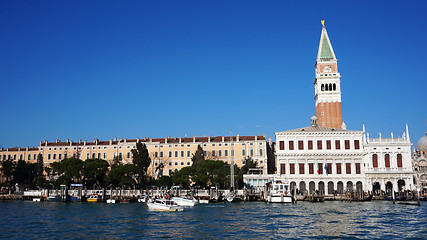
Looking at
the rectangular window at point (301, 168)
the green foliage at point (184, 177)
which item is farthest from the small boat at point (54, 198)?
the rectangular window at point (301, 168)

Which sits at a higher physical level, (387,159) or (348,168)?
(387,159)

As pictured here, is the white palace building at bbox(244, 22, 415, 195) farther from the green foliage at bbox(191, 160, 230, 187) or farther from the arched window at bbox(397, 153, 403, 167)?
the green foliage at bbox(191, 160, 230, 187)

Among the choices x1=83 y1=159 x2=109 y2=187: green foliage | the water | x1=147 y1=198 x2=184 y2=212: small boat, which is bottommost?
the water

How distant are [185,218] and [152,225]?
428cm

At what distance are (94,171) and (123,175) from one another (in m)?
3.93

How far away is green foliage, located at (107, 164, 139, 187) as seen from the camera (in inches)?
2205

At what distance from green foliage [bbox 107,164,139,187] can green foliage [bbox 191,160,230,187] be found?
891 cm

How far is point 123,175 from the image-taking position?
56.9 metres

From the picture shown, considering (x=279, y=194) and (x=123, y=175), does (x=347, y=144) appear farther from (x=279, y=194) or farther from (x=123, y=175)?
(x=123, y=175)

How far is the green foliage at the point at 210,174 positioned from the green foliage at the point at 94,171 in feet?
43.5

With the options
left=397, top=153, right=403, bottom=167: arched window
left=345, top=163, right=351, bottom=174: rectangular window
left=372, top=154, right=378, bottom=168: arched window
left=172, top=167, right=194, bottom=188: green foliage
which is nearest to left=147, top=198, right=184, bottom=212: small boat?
left=172, top=167, right=194, bottom=188: green foliage

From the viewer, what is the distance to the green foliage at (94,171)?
5634 cm

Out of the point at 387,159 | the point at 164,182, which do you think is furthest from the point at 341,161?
the point at 164,182

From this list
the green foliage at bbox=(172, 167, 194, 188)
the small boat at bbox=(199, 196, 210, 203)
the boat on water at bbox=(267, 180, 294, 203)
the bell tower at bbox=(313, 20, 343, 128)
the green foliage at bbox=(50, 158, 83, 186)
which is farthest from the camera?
the bell tower at bbox=(313, 20, 343, 128)
